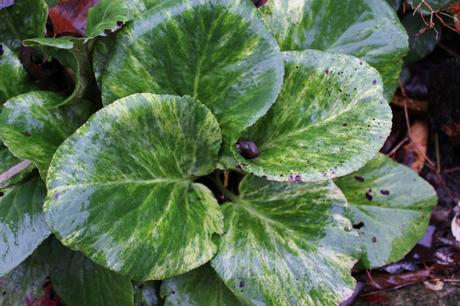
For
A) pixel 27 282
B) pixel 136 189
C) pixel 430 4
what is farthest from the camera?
pixel 430 4

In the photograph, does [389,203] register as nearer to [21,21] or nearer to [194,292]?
[194,292]

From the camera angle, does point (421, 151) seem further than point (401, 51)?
Yes

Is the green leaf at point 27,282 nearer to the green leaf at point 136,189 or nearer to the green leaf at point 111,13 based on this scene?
the green leaf at point 136,189

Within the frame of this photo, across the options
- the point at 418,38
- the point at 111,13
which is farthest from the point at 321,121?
the point at 418,38

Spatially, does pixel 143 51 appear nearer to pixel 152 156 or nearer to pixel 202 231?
pixel 152 156

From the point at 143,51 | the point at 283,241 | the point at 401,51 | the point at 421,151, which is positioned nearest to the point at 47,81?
the point at 143,51

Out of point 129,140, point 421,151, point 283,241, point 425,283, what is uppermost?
point 129,140

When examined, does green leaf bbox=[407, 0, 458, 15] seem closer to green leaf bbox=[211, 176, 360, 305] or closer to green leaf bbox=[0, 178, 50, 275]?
green leaf bbox=[211, 176, 360, 305]
